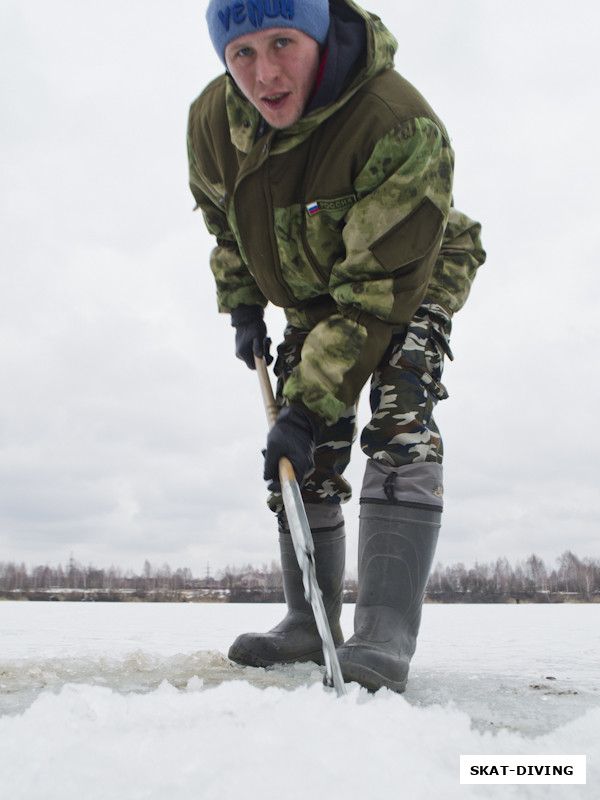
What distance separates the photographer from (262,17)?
5.53 feet

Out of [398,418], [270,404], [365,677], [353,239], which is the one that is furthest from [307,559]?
[353,239]

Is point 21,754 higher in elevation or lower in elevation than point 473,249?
lower

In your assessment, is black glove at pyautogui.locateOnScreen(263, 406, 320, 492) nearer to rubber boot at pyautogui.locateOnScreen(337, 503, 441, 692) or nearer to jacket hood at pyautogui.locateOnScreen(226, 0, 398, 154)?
rubber boot at pyautogui.locateOnScreen(337, 503, 441, 692)

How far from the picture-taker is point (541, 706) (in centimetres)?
139

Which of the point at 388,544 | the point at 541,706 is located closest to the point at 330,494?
the point at 388,544

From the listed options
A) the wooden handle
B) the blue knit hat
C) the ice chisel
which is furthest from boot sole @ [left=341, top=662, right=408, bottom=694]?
the blue knit hat

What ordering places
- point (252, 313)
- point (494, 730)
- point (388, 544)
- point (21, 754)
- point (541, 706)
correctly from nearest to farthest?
point (21, 754), point (494, 730), point (541, 706), point (388, 544), point (252, 313)

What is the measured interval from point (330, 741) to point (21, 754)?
1.32 ft

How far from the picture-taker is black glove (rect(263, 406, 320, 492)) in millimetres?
1721

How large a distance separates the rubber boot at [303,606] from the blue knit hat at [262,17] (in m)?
1.37

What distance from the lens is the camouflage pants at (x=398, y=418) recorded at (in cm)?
181

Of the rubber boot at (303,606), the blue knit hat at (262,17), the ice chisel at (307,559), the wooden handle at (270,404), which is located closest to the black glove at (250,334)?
the wooden handle at (270,404)

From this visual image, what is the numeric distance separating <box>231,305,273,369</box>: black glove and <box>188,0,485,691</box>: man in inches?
14.8

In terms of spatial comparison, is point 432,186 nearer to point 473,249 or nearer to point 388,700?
point 473,249
